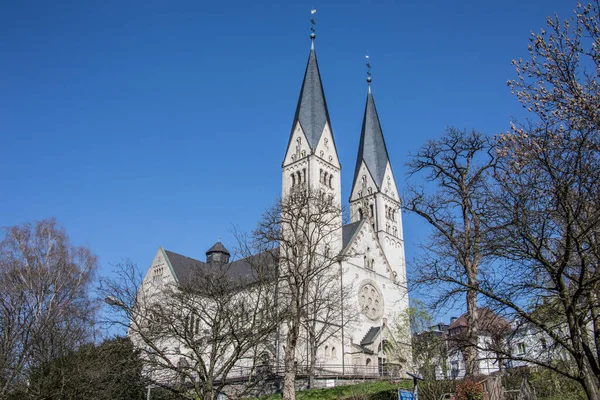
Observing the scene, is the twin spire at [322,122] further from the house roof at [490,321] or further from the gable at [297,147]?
the house roof at [490,321]

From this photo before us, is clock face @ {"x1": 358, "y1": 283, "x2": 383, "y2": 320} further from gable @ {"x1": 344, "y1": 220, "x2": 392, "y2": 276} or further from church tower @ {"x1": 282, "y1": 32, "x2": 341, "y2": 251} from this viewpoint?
church tower @ {"x1": 282, "y1": 32, "x2": 341, "y2": 251}

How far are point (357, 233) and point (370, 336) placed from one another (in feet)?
28.0

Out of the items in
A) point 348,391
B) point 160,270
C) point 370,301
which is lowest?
point 348,391

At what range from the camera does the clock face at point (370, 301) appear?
4219cm

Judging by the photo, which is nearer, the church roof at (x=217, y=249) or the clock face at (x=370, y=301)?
the clock face at (x=370, y=301)

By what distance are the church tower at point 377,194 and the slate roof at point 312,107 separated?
10387 millimetres

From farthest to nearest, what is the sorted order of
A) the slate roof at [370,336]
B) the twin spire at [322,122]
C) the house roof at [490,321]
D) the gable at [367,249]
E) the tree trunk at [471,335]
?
1. the twin spire at [322,122]
2. the gable at [367,249]
3. the slate roof at [370,336]
4. the tree trunk at [471,335]
5. the house roof at [490,321]

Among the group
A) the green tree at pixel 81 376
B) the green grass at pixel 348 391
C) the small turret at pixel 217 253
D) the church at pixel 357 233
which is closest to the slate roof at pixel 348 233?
the church at pixel 357 233

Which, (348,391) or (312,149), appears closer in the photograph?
(348,391)

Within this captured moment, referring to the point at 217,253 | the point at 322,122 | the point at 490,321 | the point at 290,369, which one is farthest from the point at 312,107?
the point at 490,321

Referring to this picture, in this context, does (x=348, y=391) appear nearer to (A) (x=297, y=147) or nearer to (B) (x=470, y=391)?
(B) (x=470, y=391)

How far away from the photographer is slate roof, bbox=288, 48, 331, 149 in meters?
47.1

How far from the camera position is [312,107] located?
48.6 meters

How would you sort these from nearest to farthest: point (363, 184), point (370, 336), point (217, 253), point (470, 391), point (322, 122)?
point (470, 391) → point (370, 336) → point (322, 122) → point (217, 253) → point (363, 184)
